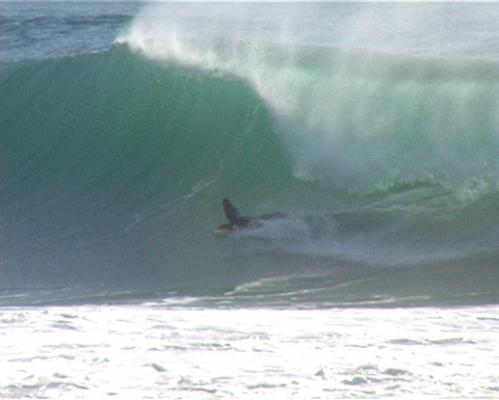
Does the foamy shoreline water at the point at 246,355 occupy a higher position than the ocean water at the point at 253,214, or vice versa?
the ocean water at the point at 253,214

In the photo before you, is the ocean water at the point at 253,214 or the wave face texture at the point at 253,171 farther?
the wave face texture at the point at 253,171

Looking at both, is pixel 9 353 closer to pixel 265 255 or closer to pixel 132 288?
pixel 132 288

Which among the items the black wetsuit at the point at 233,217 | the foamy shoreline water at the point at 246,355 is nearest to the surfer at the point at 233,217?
the black wetsuit at the point at 233,217

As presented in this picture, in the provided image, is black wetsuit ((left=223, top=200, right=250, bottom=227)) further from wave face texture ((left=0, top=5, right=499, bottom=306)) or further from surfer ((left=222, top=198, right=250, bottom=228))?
wave face texture ((left=0, top=5, right=499, bottom=306))

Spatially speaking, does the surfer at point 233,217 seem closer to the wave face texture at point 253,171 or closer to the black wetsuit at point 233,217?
the black wetsuit at point 233,217

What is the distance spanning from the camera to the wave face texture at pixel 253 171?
37.9 feet

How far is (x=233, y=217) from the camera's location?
1296 cm

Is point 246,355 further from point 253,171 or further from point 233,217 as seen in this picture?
point 253,171

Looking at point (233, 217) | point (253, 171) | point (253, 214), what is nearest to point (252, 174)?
point (253, 171)

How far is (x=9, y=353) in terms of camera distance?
697 cm

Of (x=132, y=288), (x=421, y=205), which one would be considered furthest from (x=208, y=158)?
(x=132, y=288)

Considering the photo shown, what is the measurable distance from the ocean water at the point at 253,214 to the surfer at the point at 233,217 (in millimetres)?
182

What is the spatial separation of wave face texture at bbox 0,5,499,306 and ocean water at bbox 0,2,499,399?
34 mm

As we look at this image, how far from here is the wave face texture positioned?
1156 cm
